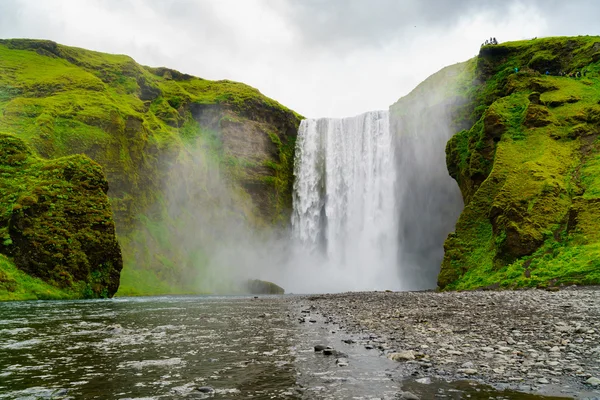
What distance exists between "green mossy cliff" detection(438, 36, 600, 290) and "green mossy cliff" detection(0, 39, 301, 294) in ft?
143

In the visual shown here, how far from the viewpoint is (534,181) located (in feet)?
102

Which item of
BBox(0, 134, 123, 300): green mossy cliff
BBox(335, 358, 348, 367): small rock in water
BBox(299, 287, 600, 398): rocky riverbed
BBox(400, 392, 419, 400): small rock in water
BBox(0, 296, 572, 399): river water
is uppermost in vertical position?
BBox(0, 134, 123, 300): green mossy cliff

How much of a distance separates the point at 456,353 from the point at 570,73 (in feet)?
168

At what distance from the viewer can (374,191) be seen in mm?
62875

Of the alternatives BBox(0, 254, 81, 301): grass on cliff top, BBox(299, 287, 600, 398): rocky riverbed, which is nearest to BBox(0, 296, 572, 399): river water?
BBox(299, 287, 600, 398): rocky riverbed

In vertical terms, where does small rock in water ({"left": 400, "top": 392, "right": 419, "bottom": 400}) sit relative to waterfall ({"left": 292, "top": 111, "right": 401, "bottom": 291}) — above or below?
below

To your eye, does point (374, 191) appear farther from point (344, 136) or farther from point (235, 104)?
point (235, 104)

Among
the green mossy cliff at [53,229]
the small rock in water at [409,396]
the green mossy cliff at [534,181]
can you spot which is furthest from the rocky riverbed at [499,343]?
the green mossy cliff at [53,229]

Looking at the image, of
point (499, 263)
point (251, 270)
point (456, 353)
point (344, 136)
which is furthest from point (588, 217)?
point (251, 270)

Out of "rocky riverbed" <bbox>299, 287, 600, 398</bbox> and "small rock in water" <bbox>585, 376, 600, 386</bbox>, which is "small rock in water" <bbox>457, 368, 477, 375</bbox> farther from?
"small rock in water" <bbox>585, 376, 600, 386</bbox>

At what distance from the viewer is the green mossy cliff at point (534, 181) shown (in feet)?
85.3

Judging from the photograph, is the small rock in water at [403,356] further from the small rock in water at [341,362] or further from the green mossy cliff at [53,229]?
the green mossy cliff at [53,229]

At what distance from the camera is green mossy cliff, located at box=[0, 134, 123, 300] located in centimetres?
3216

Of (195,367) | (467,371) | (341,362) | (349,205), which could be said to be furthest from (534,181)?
(349,205)
